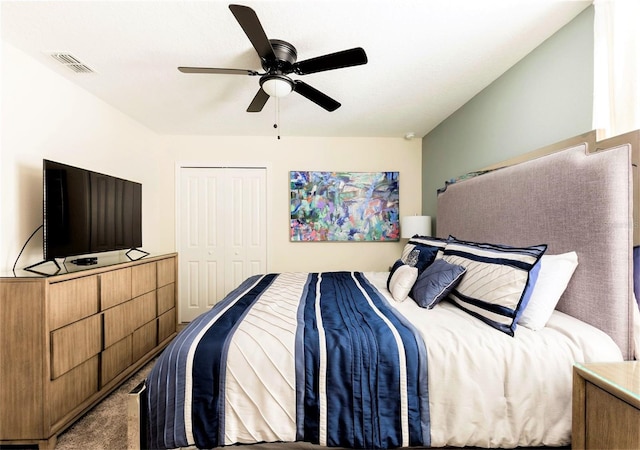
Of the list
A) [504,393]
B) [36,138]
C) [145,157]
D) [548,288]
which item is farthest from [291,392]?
[145,157]

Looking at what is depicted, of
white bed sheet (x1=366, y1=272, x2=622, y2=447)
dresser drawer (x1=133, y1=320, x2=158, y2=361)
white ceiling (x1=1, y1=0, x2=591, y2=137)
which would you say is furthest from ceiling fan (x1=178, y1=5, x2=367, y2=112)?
dresser drawer (x1=133, y1=320, x2=158, y2=361)

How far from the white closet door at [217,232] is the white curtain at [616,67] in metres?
3.17

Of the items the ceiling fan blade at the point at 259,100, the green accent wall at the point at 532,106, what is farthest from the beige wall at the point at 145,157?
the ceiling fan blade at the point at 259,100

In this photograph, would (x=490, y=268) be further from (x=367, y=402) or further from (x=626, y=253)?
(x=367, y=402)

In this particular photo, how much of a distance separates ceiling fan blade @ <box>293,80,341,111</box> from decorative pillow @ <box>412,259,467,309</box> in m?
1.43

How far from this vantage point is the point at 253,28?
1345 mm

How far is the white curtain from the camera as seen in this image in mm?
1273

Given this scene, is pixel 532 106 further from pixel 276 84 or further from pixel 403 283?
pixel 276 84

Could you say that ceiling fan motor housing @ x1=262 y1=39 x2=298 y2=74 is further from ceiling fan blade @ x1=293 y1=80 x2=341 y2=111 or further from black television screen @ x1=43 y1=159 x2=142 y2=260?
black television screen @ x1=43 y1=159 x2=142 y2=260

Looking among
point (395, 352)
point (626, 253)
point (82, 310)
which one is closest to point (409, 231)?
point (626, 253)

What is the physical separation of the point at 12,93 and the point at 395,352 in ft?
9.57

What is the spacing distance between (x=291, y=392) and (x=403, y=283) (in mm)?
1060

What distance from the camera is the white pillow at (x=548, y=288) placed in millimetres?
1303

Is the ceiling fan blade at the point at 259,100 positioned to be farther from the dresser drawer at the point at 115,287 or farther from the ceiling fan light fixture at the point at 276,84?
the dresser drawer at the point at 115,287
